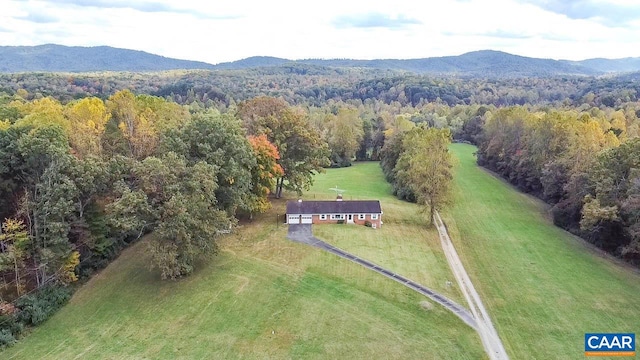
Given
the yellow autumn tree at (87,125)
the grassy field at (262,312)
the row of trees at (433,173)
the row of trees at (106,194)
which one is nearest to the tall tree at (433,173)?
the row of trees at (433,173)

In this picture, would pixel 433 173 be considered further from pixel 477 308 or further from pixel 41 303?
pixel 41 303

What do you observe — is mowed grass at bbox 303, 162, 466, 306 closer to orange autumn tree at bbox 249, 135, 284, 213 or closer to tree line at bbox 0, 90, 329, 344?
orange autumn tree at bbox 249, 135, 284, 213

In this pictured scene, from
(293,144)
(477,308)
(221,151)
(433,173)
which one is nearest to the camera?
(477,308)

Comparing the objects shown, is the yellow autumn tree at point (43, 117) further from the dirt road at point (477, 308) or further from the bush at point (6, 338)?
the dirt road at point (477, 308)

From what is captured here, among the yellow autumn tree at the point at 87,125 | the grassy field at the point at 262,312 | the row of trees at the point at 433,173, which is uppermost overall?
the yellow autumn tree at the point at 87,125

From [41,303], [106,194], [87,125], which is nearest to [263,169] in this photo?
[106,194]

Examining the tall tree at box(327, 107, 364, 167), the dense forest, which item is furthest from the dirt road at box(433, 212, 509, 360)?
the tall tree at box(327, 107, 364, 167)
